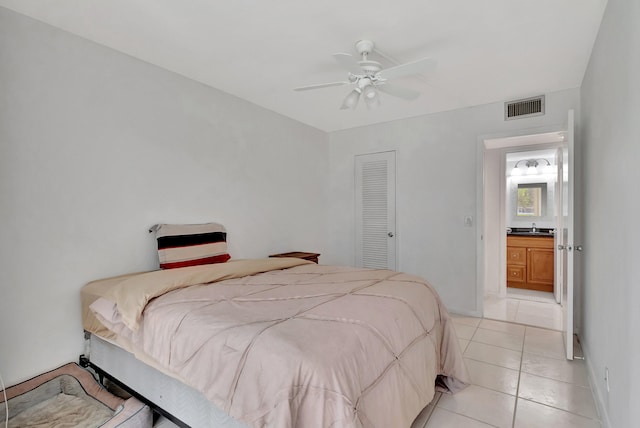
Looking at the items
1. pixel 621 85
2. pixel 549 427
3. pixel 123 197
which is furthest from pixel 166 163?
pixel 549 427

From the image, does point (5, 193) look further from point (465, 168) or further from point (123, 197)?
point (465, 168)

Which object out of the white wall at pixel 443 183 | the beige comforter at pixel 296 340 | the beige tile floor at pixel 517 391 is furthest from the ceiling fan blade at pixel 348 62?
the beige tile floor at pixel 517 391

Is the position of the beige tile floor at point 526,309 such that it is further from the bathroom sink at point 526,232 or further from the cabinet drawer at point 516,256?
the bathroom sink at point 526,232

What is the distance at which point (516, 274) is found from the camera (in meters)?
5.15

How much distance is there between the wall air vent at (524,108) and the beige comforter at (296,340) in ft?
8.04

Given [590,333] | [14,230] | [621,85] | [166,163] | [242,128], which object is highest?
[242,128]

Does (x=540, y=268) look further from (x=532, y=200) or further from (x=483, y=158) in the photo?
(x=483, y=158)

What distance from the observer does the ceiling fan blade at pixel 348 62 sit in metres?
2.06

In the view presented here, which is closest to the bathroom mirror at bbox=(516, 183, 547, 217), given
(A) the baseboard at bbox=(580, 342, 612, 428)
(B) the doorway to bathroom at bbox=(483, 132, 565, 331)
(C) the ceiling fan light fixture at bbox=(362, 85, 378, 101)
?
(B) the doorway to bathroom at bbox=(483, 132, 565, 331)

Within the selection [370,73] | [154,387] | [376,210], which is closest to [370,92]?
[370,73]

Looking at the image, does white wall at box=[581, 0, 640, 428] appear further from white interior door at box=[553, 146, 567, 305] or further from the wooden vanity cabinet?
the wooden vanity cabinet

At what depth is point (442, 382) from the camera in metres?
2.29

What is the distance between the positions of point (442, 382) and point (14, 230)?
3.04 meters

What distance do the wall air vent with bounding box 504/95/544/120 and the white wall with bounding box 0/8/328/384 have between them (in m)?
3.03
